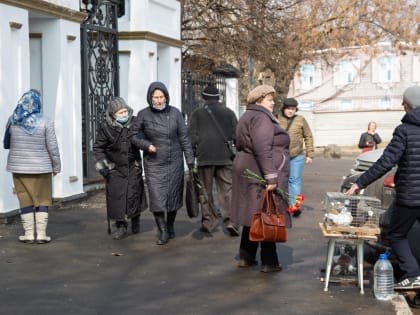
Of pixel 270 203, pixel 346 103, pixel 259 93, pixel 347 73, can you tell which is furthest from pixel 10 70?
pixel 346 103

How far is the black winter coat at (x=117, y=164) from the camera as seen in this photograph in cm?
998

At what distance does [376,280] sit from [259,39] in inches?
713

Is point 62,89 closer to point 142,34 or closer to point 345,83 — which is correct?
point 142,34

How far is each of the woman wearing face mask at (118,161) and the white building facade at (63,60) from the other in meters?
1.69

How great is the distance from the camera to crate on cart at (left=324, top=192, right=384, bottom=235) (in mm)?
7211

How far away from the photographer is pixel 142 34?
54.0 feet

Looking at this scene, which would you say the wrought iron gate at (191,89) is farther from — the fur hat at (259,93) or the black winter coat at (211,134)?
the fur hat at (259,93)

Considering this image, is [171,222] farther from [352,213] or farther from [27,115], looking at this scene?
[352,213]

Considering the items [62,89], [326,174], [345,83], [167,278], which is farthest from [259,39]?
[345,83]

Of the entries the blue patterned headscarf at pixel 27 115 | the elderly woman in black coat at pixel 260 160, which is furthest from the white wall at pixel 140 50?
the elderly woman in black coat at pixel 260 160

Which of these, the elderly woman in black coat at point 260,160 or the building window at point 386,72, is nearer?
the elderly woman in black coat at point 260,160

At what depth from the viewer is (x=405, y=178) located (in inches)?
274

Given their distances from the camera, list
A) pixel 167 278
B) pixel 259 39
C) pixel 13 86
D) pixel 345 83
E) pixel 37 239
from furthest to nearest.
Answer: pixel 345 83 → pixel 259 39 → pixel 13 86 → pixel 37 239 → pixel 167 278

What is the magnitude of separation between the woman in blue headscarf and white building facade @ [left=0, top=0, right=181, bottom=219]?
145 cm
